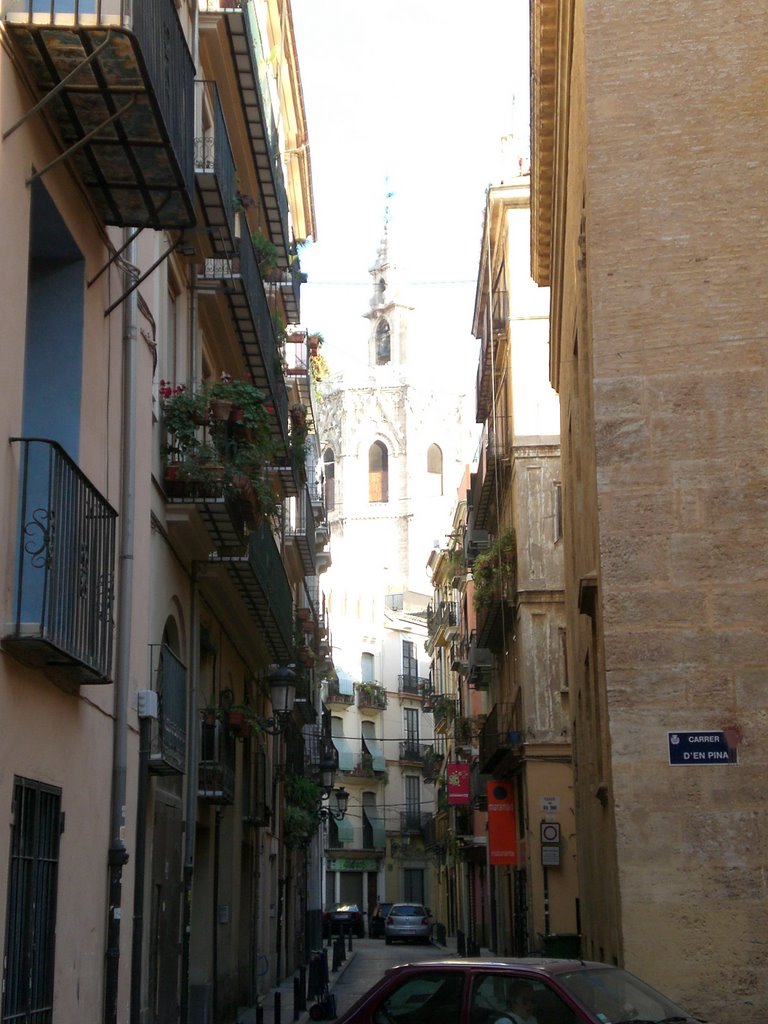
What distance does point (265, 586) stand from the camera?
18.6 meters

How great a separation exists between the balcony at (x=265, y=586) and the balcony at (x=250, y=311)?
1726 millimetres

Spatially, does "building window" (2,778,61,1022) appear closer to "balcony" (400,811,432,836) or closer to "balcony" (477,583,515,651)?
"balcony" (477,583,515,651)

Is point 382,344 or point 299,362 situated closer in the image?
point 299,362

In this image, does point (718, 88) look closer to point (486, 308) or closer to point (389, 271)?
point (486, 308)

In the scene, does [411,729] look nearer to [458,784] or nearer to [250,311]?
[458,784]

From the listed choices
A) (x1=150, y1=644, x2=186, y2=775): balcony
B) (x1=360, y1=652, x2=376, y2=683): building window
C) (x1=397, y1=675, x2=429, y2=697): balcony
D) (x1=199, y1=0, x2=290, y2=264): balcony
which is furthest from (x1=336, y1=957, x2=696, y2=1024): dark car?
(x1=397, y1=675, x2=429, y2=697): balcony

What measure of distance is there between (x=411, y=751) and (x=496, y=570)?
44.8 metres

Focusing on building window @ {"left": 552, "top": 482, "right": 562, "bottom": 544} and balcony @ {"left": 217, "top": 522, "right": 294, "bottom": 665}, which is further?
building window @ {"left": 552, "top": 482, "right": 562, "bottom": 544}

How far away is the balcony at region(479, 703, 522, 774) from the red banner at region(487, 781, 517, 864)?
66 centimetres

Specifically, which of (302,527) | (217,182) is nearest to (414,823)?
(302,527)

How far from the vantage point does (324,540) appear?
42.7 meters

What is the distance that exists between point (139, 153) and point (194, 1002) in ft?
40.1

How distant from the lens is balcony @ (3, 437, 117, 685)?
7.66 m

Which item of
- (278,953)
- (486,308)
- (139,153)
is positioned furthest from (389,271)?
(139,153)
